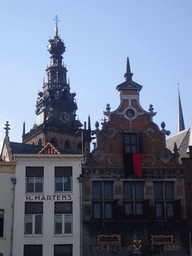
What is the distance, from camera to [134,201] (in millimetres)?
34969

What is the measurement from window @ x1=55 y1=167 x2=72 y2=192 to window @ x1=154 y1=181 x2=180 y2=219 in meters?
6.30

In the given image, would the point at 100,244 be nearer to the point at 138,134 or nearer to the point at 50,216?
the point at 50,216

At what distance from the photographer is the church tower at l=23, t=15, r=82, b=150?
332 ft

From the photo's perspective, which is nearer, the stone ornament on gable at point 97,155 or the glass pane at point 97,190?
the glass pane at point 97,190

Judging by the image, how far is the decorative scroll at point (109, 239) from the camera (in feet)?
110

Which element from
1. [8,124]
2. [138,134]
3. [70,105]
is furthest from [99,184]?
[70,105]

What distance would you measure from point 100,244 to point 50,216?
393 centimetres

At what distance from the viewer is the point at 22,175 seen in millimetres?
34656

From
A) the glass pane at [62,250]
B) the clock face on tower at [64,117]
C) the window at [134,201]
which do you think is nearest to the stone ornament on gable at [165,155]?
the window at [134,201]

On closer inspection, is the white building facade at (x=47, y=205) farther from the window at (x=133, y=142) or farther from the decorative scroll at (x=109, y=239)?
the window at (x=133, y=142)

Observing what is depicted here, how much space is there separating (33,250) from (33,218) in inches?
84.7

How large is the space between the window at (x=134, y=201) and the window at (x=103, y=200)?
1.03 metres

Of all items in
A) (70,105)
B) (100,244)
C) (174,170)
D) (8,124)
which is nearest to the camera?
(100,244)

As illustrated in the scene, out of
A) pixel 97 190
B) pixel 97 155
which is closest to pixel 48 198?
pixel 97 190
